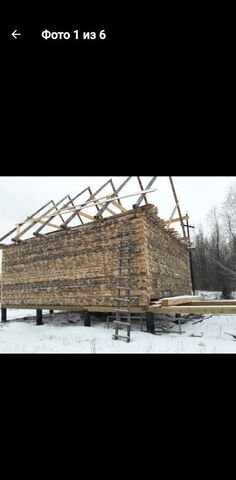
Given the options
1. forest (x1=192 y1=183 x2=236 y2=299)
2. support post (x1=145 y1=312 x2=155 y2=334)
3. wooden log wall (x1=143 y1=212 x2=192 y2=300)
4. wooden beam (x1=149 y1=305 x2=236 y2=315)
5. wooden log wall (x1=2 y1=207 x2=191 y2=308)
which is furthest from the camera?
forest (x1=192 y1=183 x2=236 y2=299)

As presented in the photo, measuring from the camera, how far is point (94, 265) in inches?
476

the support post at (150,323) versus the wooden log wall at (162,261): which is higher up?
the wooden log wall at (162,261)

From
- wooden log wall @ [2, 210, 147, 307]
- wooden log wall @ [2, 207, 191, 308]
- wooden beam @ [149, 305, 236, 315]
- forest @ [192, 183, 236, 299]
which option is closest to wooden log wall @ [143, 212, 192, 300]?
wooden log wall @ [2, 207, 191, 308]

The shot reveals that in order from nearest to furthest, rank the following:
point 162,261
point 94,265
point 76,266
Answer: point 94,265, point 162,261, point 76,266

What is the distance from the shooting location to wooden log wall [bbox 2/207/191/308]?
10656mm

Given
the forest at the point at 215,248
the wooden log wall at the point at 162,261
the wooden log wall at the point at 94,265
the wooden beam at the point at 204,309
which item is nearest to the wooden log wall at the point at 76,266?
the wooden log wall at the point at 94,265

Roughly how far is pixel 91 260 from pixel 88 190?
194 inches

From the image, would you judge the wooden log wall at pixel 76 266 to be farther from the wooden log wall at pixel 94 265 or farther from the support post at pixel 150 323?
the support post at pixel 150 323

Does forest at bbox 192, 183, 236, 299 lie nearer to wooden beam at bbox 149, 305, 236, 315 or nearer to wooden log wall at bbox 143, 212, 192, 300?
wooden log wall at bbox 143, 212, 192, 300

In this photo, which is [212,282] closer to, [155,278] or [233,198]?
[233,198]

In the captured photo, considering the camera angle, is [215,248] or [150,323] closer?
[150,323]

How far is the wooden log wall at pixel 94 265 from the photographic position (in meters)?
10.7

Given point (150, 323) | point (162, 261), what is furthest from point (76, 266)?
point (150, 323)

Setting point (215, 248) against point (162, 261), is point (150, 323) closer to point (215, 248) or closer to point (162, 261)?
point (162, 261)
